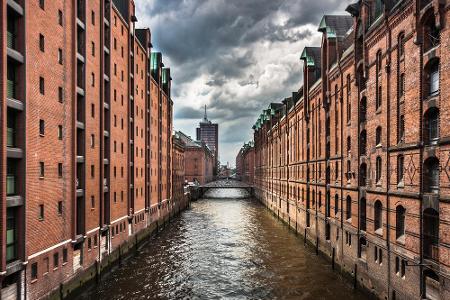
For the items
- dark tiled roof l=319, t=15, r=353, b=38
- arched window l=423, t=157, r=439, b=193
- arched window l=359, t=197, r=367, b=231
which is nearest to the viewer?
arched window l=423, t=157, r=439, b=193

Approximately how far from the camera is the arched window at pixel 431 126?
627 inches

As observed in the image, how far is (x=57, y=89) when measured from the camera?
20703mm

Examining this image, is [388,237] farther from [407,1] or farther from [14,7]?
[14,7]

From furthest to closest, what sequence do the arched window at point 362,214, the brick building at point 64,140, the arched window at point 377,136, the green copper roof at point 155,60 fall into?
1. the green copper roof at point 155,60
2. the arched window at point 362,214
3. the arched window at point 377,136
4. the brick building at point 64,140

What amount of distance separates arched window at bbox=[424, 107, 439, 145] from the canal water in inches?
421

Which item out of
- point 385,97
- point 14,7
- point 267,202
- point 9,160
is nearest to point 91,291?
point 9,160

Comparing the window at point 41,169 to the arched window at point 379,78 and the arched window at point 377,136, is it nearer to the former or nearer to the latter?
the arched window at point 377,136

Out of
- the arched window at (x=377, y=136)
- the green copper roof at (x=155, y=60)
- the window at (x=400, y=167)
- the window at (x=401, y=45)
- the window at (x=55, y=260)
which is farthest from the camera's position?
the green copper roof at (x=155, y=60)

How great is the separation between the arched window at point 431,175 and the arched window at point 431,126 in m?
0.81

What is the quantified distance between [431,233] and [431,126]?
452 cm

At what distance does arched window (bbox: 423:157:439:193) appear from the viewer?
52.1 feet

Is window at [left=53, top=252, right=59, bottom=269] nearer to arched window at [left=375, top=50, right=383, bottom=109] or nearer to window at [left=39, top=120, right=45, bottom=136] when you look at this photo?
window at [left=39, top=120, right=45, bottom=136]

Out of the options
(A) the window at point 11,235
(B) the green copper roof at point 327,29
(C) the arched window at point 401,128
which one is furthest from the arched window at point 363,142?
(A) the window at point 11,235

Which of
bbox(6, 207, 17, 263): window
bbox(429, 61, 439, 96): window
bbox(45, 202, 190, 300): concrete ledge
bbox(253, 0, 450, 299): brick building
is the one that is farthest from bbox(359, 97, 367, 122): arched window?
bbox(6, 207, 17, 263): window
